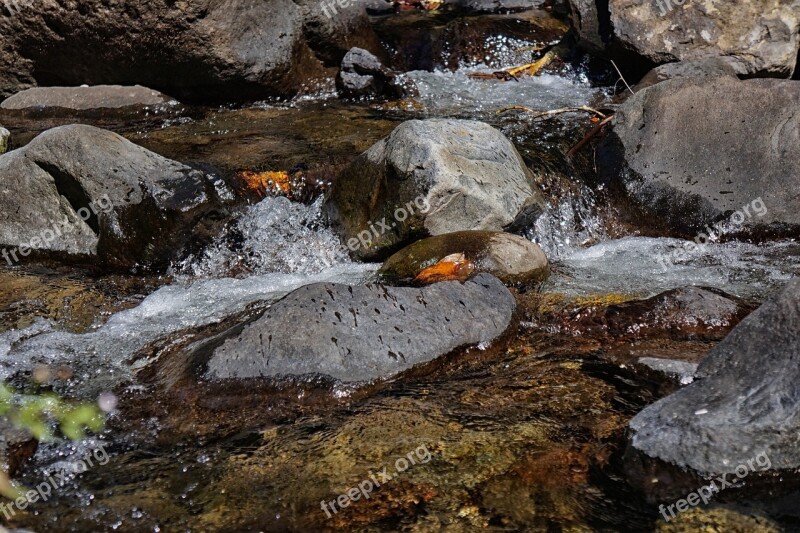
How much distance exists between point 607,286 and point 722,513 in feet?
8.51

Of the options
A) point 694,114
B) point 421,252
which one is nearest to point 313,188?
point 421,252

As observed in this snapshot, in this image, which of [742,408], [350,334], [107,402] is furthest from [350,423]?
[742,408]

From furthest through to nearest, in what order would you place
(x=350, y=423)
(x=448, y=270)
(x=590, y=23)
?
(x=590, y=23) → (x=448, y=270) → (x=350, y=423)

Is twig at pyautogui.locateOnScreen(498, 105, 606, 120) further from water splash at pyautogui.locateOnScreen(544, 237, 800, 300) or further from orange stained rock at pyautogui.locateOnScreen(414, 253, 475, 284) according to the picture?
orange stained rock at pyautogui.locateOnScreen(414, 253, 475, 284)

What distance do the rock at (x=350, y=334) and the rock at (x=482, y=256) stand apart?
33.8 inches

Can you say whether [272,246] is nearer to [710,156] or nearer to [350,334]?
[350,334]

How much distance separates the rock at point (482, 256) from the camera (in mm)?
5238

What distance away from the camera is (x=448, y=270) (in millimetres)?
5184

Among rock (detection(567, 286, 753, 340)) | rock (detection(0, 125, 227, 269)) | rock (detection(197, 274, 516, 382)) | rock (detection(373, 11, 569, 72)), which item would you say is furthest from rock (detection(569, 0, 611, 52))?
rock (detection(197, 274, 516, 382))

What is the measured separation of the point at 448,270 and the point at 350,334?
1350mm

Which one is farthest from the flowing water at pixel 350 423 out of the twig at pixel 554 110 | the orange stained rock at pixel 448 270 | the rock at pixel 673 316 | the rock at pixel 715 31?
the rock at pixel 715 31

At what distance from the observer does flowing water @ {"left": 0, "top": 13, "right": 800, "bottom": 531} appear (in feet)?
9.87

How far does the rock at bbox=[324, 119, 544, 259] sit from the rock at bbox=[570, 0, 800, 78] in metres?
3.56

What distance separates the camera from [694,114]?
21.7 ft
